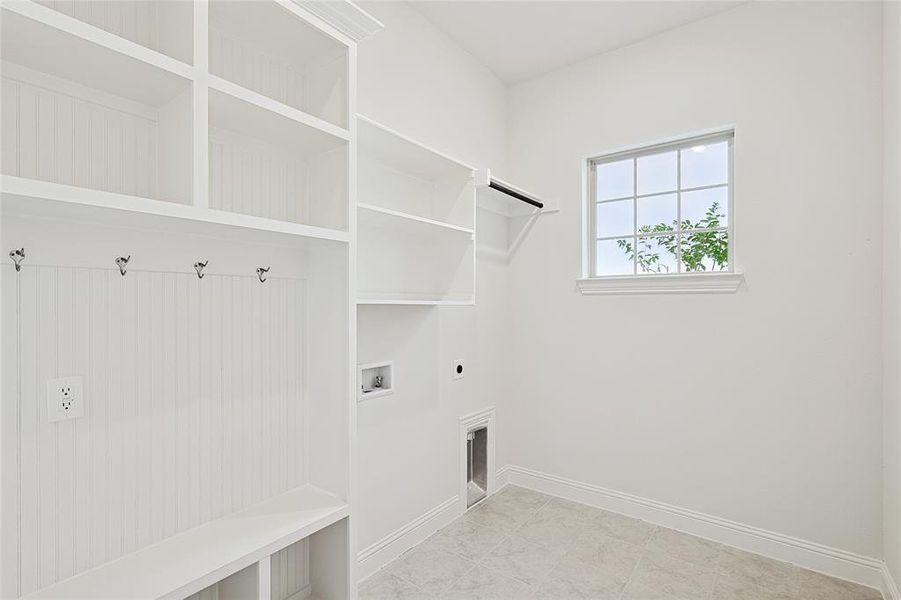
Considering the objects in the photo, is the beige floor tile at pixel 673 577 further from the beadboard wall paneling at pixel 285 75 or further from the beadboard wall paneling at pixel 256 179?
the beadboard wall paneling at pixel 285 75

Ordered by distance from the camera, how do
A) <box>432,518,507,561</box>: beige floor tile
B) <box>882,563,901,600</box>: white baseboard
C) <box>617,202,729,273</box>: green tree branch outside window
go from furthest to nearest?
<box>617,202,729,273</box>: green tree branch outside window, <box>432,518,507,561</box>: beige floor tile, <box>882,563,901,600</box>: white baseboard

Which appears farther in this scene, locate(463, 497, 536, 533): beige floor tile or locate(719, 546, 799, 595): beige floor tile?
locate(463, 497, 536, 533): beige floor tile

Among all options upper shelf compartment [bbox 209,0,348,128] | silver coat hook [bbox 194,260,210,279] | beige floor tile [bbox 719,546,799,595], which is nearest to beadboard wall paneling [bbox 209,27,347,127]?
upper shelf compartment [bbox 209,0,348,128]

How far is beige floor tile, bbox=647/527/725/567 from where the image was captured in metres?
2.23

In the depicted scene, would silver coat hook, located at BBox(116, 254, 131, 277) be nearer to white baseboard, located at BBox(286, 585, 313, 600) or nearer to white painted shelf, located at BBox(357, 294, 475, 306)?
white painted shelf, located at BBox(357, 294, 475, 306)

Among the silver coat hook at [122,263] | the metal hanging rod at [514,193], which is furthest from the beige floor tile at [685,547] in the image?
the silver coat hook at [122,263]

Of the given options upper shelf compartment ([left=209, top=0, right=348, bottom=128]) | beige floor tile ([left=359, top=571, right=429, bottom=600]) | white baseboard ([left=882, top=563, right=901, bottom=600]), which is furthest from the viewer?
beige floor tile ([left=359, top=571, right=429, bottom=600])

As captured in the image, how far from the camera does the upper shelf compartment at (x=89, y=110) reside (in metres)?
1.02

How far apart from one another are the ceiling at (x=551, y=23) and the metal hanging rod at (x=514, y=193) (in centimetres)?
87

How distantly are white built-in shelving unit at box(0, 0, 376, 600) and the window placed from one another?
6.01 feet

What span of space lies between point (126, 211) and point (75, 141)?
324mm

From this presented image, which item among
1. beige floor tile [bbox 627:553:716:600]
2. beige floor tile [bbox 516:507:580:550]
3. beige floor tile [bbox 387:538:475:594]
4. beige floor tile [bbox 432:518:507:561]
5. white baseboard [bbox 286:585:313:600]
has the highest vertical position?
white baseboard [bbox 286:585:313:600]

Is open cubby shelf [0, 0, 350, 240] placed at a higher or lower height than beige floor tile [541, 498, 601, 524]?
higher

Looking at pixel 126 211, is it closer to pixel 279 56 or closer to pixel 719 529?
pixel 279 56
